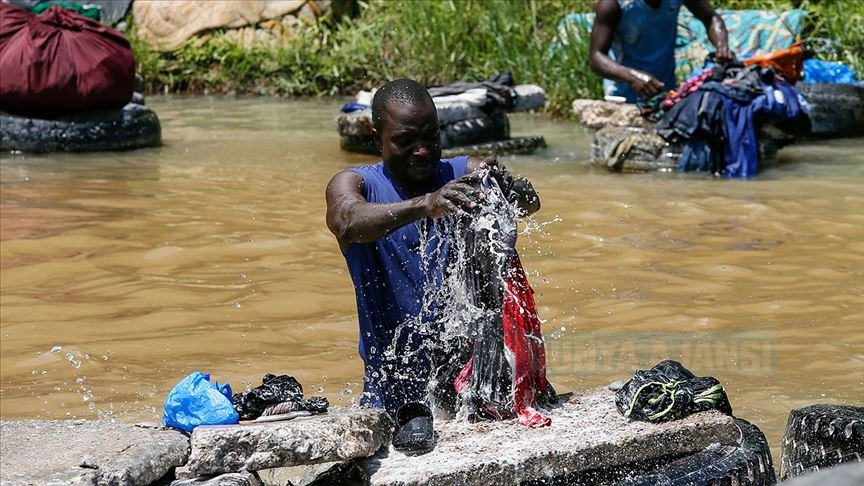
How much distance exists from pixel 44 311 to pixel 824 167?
5.52 m

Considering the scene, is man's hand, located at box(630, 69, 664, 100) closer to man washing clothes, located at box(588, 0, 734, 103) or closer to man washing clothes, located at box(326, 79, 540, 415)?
man washing clothes, located at box(588, 0, 734, 103)

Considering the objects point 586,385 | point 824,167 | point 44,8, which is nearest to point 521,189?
point 586,385

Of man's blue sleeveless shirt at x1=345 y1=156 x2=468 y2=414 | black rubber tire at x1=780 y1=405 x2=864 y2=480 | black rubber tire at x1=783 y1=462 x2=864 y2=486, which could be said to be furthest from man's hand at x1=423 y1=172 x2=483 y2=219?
black rubber tire at x1=783 y1=462 x2=864 y2=486

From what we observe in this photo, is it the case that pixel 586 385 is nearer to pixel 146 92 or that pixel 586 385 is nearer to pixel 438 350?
pixel 438 350

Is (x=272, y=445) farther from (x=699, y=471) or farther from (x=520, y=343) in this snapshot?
(x=699, y=471)

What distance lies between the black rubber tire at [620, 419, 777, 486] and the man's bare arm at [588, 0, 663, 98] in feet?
18.4

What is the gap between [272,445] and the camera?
306 cm

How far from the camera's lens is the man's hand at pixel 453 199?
10.1ft

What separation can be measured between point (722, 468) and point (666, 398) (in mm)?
243

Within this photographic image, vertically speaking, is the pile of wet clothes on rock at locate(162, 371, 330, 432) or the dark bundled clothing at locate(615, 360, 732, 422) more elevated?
the dark bundled clothing at locate(615, 360, 732, 422)

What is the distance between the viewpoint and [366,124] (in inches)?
362

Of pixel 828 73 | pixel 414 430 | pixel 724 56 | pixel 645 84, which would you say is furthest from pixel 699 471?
pixel 828 73

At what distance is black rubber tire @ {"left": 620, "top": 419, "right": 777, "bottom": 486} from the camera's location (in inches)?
123

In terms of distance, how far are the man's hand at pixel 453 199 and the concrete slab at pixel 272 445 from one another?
59cm
